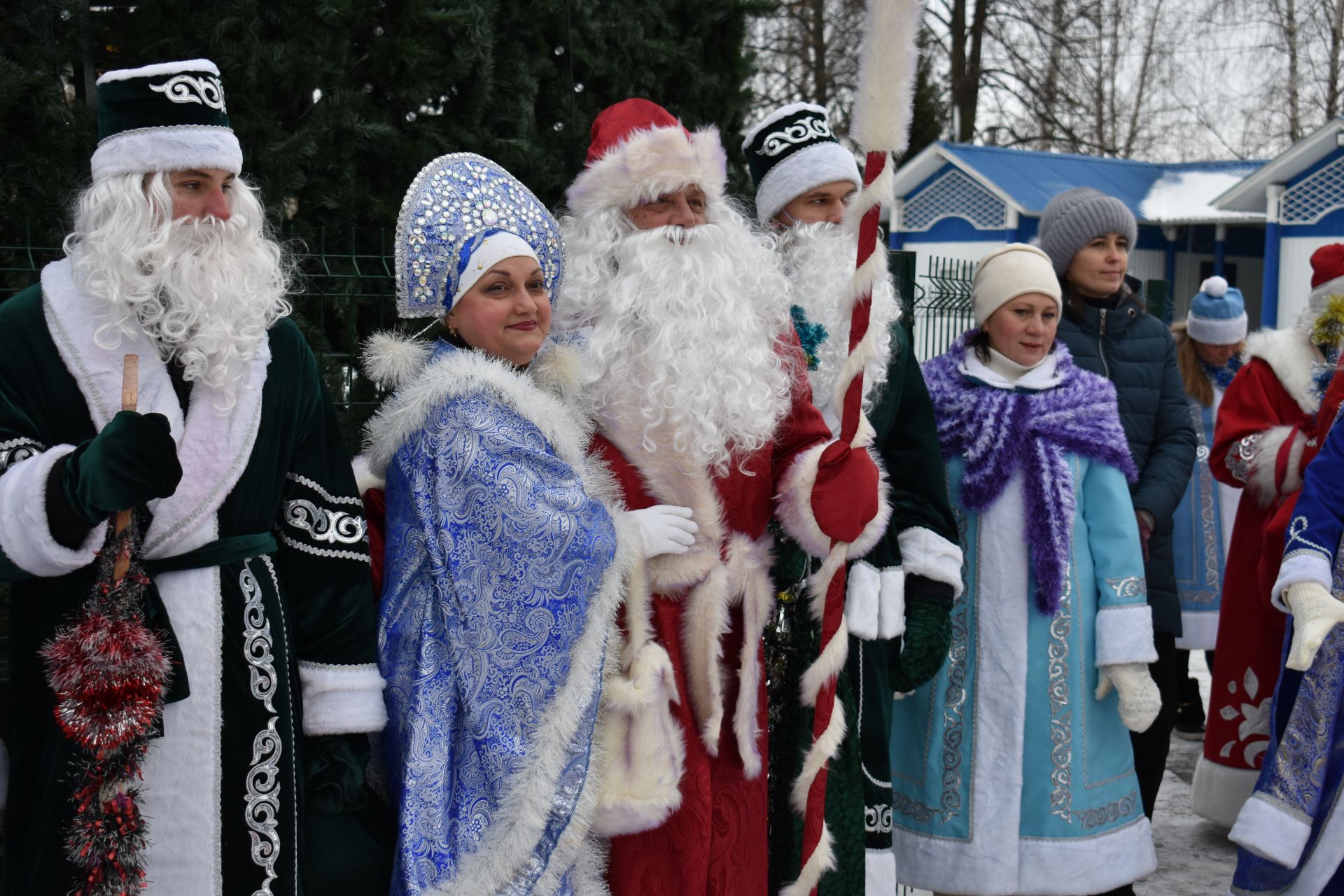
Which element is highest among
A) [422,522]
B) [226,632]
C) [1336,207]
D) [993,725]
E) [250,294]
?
[1336,207]

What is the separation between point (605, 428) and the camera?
9.61 feet

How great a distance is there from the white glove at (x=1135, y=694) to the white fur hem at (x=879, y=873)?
0.86 metres

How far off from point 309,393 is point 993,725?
2.26 metres

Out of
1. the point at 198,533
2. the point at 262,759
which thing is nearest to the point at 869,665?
the point at 262,759

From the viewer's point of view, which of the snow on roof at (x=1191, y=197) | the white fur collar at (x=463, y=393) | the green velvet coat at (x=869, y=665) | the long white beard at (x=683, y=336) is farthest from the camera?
the snow on roof at (x=1191, y=197)

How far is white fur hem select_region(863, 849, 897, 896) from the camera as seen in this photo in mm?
3318

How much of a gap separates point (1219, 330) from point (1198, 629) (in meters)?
1.40

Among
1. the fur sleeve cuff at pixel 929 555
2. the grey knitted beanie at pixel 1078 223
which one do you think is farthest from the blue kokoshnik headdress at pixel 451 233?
the grey knitted beanie at pixel 1078 223

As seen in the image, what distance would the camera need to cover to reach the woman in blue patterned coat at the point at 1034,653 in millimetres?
3674

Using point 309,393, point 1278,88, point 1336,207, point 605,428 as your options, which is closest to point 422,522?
point 309,393

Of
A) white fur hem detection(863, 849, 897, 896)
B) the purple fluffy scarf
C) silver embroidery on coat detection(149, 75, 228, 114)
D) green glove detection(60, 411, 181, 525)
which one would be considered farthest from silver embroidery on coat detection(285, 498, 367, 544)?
the purple fluffy scarf

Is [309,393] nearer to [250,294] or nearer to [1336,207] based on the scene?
[250,294]

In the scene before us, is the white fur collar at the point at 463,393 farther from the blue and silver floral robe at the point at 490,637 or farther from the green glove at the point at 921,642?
the green glove at the point at 921,642

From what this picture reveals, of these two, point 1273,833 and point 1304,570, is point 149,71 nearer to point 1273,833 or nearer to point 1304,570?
point 1304,570
